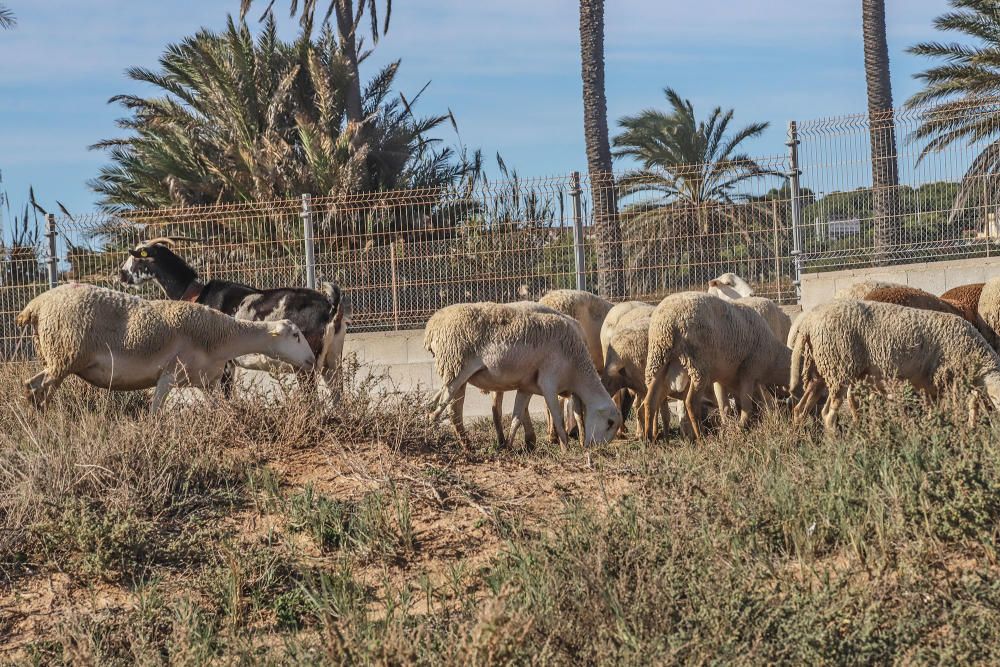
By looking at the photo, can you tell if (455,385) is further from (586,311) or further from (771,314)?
(771,314)

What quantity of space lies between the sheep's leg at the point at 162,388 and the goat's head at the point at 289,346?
5.04 feet

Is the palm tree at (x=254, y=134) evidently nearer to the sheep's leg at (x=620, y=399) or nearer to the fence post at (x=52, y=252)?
the fence post at (x=52, y=252)

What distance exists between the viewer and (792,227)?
54.9 feet

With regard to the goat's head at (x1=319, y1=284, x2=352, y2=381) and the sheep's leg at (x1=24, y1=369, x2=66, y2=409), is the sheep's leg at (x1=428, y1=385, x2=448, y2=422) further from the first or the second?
the goat's head at (x1=319, y1=284, x2=352, y2=381)

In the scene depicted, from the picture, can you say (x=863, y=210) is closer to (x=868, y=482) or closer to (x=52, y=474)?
(x=868, y=482)

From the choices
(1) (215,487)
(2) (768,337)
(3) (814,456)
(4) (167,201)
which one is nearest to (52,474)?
(1) (215,487)

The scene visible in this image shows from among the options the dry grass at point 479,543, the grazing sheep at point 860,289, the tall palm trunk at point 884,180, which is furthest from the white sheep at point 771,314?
the dry grass at point 479,543

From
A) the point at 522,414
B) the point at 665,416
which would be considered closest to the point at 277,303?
the point at 522,414

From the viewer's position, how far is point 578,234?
16922 mm

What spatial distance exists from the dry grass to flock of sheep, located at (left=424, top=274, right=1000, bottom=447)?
1447 millimetres

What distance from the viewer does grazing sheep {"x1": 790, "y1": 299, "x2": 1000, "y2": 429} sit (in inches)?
418

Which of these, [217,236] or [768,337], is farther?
[217,236]

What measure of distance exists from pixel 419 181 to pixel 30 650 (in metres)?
23.1

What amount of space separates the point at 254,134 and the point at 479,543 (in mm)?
21221
